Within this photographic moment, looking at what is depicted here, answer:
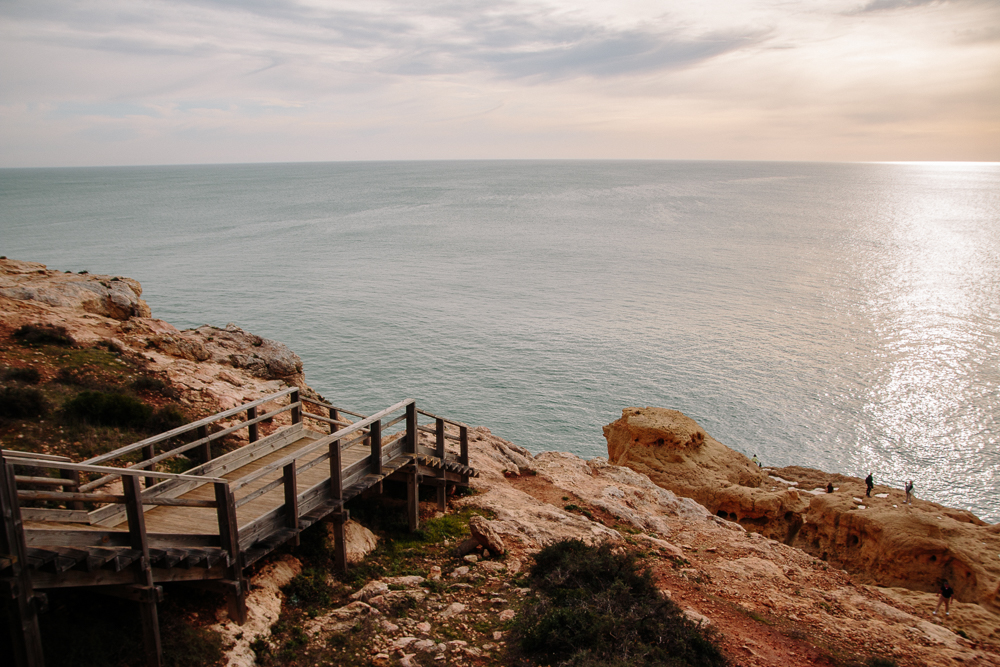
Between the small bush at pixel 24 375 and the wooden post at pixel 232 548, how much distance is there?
28.7ft

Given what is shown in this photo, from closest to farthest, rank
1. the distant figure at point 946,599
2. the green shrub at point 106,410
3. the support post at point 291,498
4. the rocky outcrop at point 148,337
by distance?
the support post at point 291,498, the green shrub at point 106,410, the distant figure at point 946,599, the rocky outcrop at point 148,337

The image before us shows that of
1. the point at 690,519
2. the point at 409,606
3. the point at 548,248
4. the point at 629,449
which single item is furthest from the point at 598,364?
the point at 548,248

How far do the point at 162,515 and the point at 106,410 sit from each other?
509 cm

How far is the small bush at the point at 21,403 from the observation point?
11.7 meters

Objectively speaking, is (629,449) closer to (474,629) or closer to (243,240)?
(474,629)

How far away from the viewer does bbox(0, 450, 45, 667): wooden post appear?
19.8ft

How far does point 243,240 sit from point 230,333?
3184 inches

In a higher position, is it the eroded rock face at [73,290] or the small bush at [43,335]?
the eroded rock face at [73,290]

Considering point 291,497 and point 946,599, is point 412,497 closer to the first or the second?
point 291,497

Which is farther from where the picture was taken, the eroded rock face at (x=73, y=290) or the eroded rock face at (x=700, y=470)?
the eroded rock face at (x=700, y=470)

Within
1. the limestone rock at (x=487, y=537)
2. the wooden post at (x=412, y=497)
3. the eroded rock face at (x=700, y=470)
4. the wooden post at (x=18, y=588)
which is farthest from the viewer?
the eroded rock face at (x=700, y=470)

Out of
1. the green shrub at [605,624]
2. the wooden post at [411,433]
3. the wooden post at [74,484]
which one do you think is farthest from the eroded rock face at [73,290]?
the green shrub at [605,624]

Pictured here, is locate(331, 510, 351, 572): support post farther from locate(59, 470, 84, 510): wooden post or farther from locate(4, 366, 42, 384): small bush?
locate(4, 366, 42, 384): small bush

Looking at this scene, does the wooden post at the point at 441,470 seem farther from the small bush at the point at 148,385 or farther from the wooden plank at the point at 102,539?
the small bush at the point at 148,385
